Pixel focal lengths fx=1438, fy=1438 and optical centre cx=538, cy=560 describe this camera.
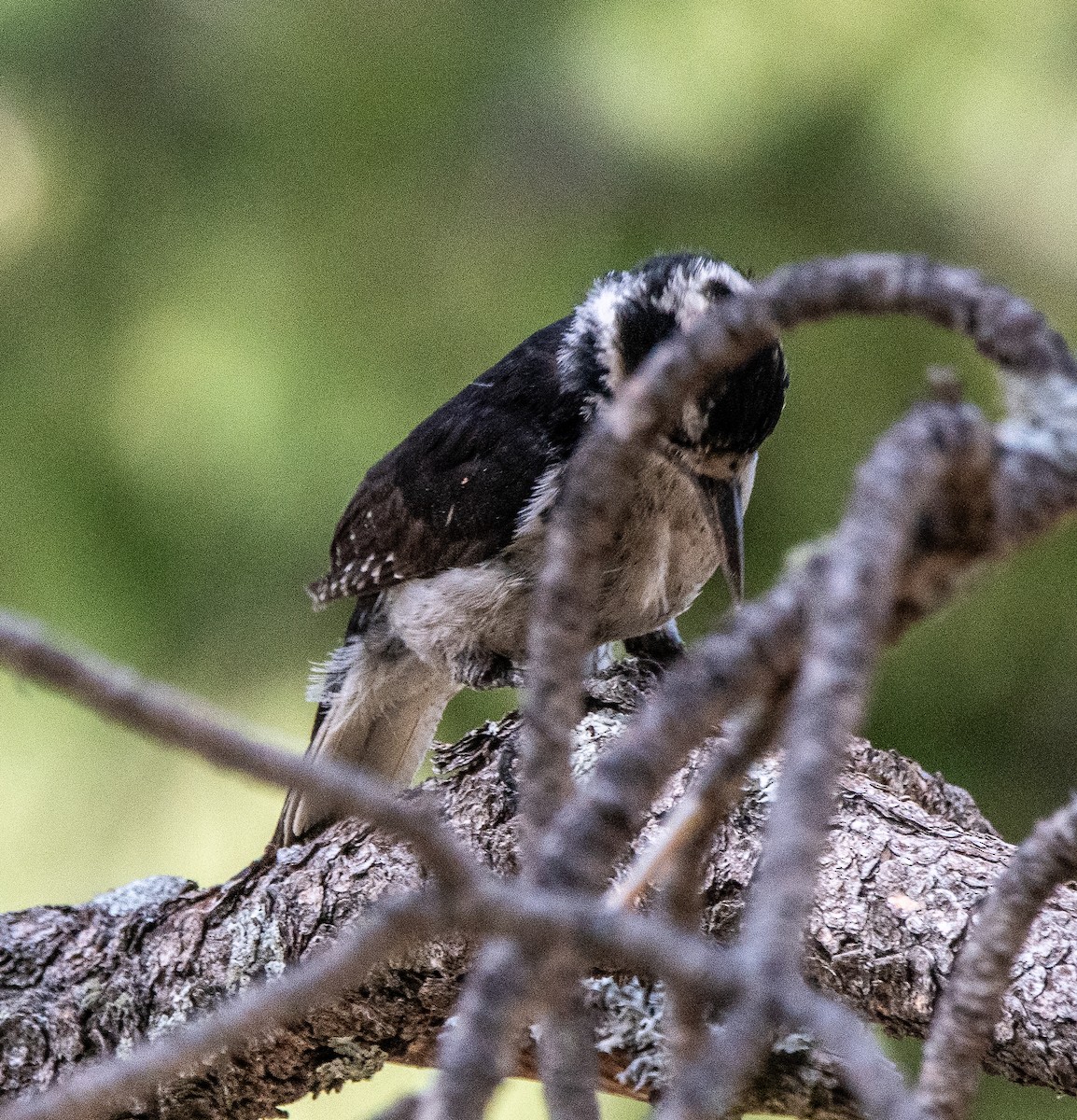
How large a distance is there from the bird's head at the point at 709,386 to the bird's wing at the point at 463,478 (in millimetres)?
69

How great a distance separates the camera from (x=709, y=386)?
2.51 metres

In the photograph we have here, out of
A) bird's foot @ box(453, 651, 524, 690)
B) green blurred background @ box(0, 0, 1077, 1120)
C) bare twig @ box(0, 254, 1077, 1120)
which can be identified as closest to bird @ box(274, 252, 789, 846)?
bird's foot @ box(453, 651, 524, 690)

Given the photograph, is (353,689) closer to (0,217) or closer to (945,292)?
(0,217)

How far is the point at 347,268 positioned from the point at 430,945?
62.0 inches

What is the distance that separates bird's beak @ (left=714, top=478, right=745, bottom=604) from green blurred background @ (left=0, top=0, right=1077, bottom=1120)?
272mm

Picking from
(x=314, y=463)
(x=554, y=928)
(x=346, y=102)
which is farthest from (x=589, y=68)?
(x=554, y=928)

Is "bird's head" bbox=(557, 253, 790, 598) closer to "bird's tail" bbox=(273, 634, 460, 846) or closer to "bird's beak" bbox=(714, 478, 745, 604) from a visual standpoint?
"bird's beak" bbox=(714, 478, 745, 604)

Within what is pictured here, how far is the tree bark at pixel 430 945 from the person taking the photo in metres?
1.81

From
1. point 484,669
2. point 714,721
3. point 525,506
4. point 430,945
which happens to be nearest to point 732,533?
point 525,506

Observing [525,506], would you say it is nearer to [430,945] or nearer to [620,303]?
[620,303]

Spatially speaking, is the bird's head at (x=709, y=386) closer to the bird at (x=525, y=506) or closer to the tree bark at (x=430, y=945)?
the bird at (x=525, y=506)

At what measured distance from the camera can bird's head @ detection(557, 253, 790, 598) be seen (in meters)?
2.60

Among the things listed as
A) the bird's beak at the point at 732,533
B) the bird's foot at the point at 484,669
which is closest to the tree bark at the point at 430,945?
the bird's beak at the point at 732,533

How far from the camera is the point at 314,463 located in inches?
118
